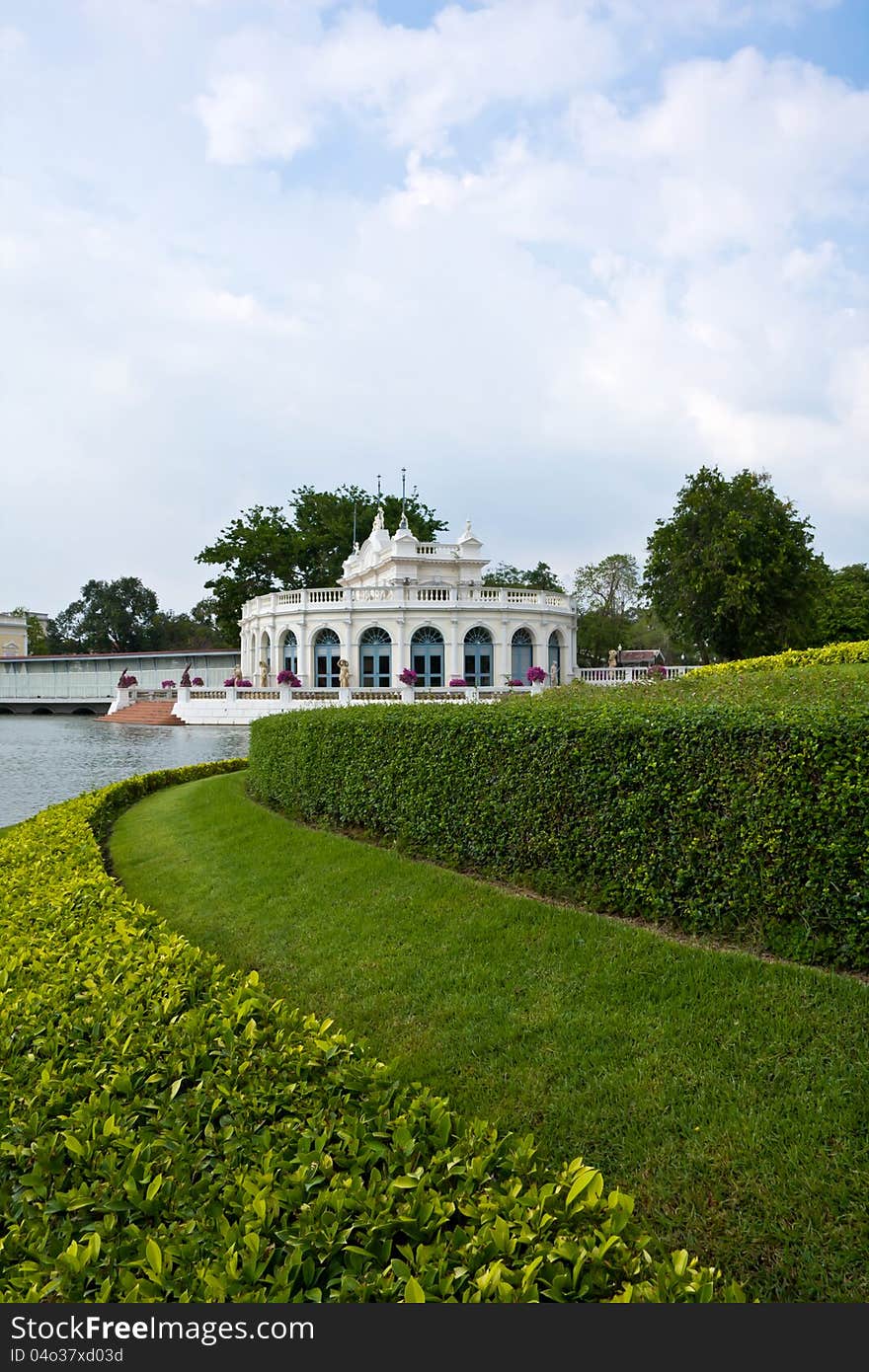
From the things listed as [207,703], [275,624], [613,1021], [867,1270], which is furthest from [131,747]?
[867,1270]

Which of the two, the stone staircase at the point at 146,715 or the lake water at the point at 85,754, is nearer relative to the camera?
the lake water at the point at 85,754

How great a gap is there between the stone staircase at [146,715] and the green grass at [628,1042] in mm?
30317

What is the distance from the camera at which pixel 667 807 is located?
16.7 ft

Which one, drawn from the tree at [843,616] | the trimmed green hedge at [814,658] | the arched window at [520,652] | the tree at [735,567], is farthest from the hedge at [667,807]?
the tree at [843,616]

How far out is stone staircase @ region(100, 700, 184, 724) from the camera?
35.3 m

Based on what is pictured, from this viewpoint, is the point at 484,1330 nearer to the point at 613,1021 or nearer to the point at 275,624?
the point at 613,1021

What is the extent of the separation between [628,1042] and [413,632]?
34.2 meters

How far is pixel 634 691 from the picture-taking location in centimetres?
927

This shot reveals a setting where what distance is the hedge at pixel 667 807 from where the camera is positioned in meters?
4.35

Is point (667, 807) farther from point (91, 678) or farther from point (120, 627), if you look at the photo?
point (120, 627)

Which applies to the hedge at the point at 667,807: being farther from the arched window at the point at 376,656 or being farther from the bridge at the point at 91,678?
the bridge at the point at 91,678

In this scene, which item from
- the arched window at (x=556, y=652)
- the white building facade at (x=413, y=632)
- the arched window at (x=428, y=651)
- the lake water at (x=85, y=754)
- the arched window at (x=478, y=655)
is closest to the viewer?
the lake water at (x=85, y=754)

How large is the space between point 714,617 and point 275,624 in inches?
827

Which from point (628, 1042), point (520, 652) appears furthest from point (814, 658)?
point (520, 652)
